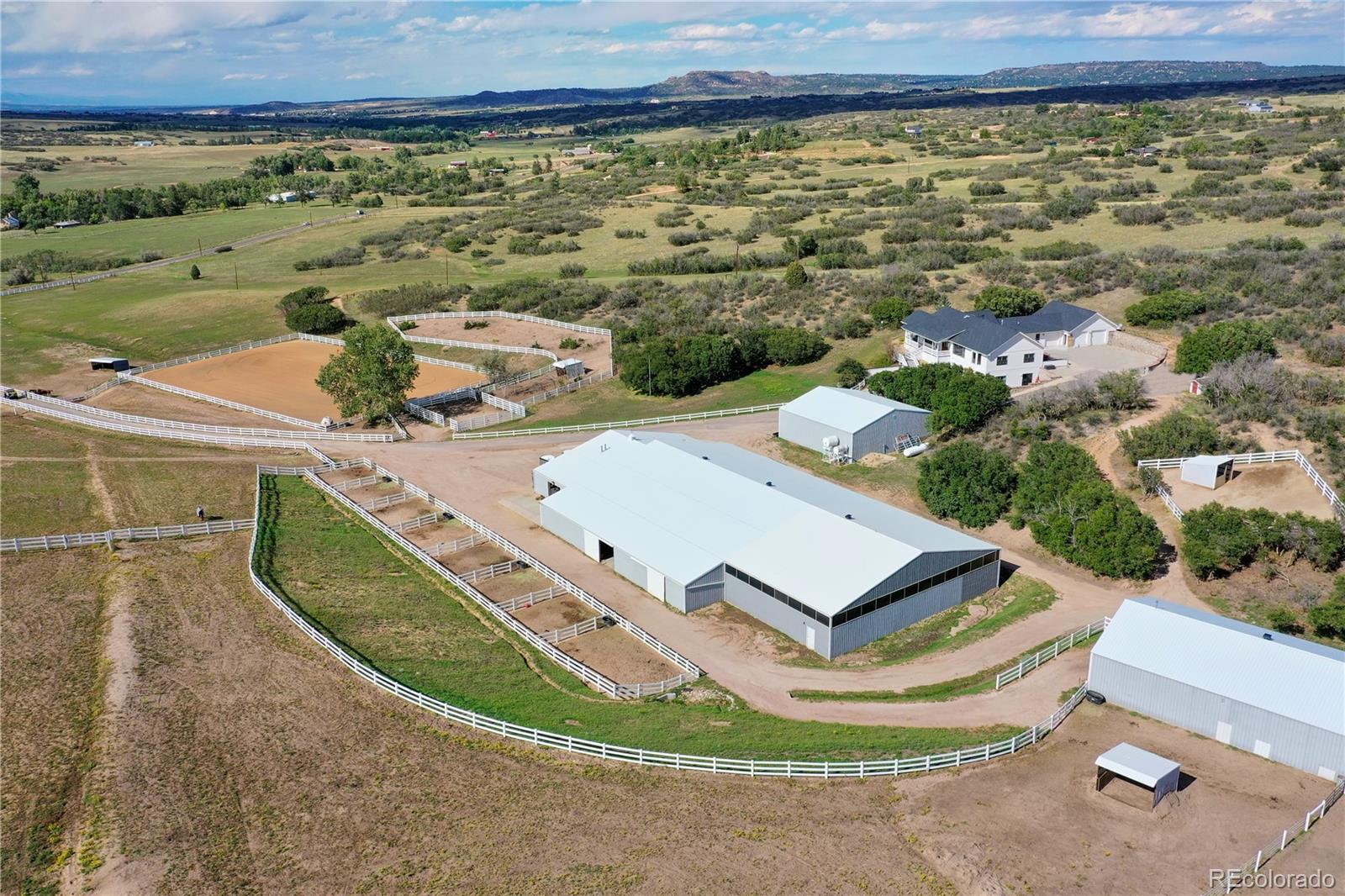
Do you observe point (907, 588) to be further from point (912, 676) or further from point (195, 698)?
point (195, 698)

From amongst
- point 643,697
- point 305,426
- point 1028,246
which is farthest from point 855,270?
point 643,697

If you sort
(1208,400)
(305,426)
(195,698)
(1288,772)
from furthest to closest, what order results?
(305,426) → (1208,400) → (195,698) → (1288,772)

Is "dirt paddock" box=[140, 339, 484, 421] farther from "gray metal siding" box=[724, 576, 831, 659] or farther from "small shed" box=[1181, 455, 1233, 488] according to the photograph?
"small shed" box=[1181, 455, 1233, 488]

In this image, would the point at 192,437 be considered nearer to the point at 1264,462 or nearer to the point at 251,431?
the point at 251,431

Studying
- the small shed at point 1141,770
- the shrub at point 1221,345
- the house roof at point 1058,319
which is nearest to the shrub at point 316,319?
the house roof at point 1058,319

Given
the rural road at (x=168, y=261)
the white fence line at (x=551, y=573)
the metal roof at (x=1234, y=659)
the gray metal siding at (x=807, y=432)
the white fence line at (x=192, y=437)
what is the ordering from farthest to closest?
the rural road at (x=168, y=261) → the white fence line at (x=192, y=437) → the gray metal siding at (x=807, y=432) → the white fence line at (x=551, y=573) → the metal roof at (x=1234, y=659)

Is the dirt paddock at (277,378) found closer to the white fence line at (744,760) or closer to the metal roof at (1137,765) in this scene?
the white fence line at (744,760)
